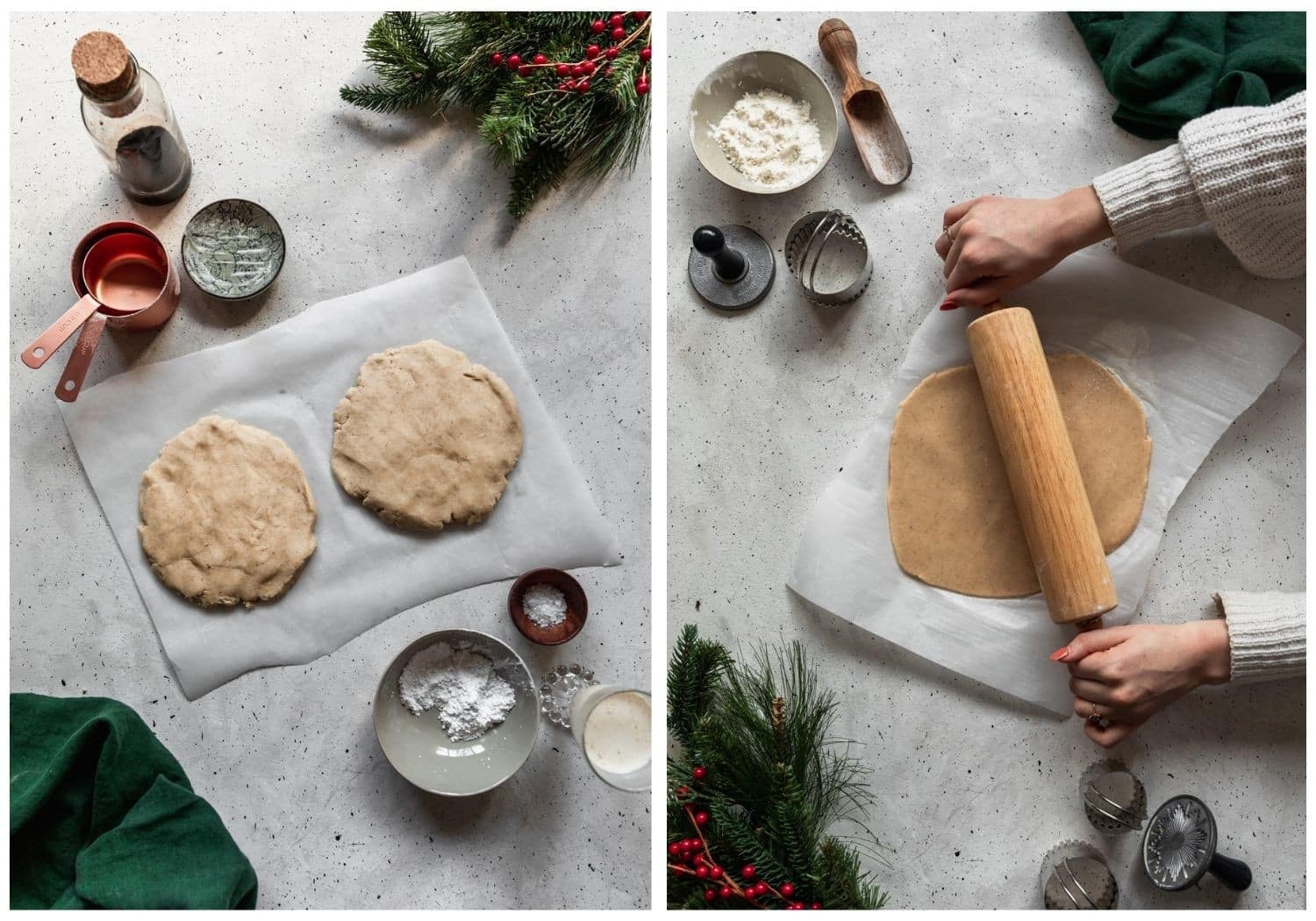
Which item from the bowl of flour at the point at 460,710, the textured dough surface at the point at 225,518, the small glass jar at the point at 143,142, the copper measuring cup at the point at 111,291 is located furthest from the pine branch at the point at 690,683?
the small glass jar at the point at 143,142

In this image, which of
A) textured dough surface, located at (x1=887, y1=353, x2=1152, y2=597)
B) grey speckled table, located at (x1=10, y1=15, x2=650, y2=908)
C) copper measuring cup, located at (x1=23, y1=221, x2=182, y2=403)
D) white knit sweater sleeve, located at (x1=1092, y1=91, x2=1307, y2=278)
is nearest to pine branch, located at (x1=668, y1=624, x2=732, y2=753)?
grey speckled table, located at (x1=10, y1=15, x2=650, y2=908)

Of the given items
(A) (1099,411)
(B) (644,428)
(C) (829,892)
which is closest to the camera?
(C) (829,892)

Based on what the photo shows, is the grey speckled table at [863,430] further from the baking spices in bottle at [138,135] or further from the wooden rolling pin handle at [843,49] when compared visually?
the baking spices in bottle at [138,135]

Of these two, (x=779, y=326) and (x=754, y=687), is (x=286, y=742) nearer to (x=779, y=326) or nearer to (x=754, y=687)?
(x=754, y=687)

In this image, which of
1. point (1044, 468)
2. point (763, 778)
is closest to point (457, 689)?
point (763, 778)

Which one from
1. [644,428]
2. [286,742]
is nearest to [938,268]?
[644,428]

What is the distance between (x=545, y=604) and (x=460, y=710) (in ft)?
0.65

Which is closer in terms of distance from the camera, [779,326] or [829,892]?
[829,892]

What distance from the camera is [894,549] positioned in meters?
1.37

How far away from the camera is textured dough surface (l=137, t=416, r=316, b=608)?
1376 millimetres

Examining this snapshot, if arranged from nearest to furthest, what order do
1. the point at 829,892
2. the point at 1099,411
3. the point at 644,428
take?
the point at 829,892 → the point at 1099,411 → the point at 644,428

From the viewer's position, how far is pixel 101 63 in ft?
3.97

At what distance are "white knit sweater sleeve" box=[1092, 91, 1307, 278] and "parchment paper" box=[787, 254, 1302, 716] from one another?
94 mm

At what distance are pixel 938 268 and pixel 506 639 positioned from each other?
88 cm
